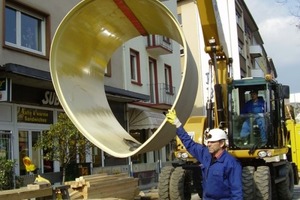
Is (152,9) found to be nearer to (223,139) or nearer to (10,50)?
(223,139)

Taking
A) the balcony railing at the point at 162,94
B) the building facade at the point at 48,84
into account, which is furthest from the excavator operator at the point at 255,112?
the balcony railing at the point at 162,94

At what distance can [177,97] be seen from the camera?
5633mm

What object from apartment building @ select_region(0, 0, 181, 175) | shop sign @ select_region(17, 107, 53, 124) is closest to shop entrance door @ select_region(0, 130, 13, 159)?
apartment building @ select_region(0, 0, 181, 175)

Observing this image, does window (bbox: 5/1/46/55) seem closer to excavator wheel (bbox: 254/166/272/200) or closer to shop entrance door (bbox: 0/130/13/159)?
shop entrance door (bbox: 0/130/13/159)

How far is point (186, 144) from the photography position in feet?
19.7

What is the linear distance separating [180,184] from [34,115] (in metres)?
7.00

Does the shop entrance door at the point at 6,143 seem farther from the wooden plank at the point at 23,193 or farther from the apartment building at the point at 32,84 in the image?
the wooden plank at the point at 23,193

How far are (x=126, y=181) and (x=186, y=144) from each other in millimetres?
7091

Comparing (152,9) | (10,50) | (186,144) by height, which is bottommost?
(186,144)

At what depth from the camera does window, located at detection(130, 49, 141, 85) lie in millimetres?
23123

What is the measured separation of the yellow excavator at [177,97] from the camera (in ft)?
20.6

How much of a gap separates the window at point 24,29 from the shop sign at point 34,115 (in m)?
1.91

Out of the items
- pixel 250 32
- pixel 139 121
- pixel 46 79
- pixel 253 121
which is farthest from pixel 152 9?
pixel 250 32

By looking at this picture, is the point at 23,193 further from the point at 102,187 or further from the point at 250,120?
the point at 250,120
